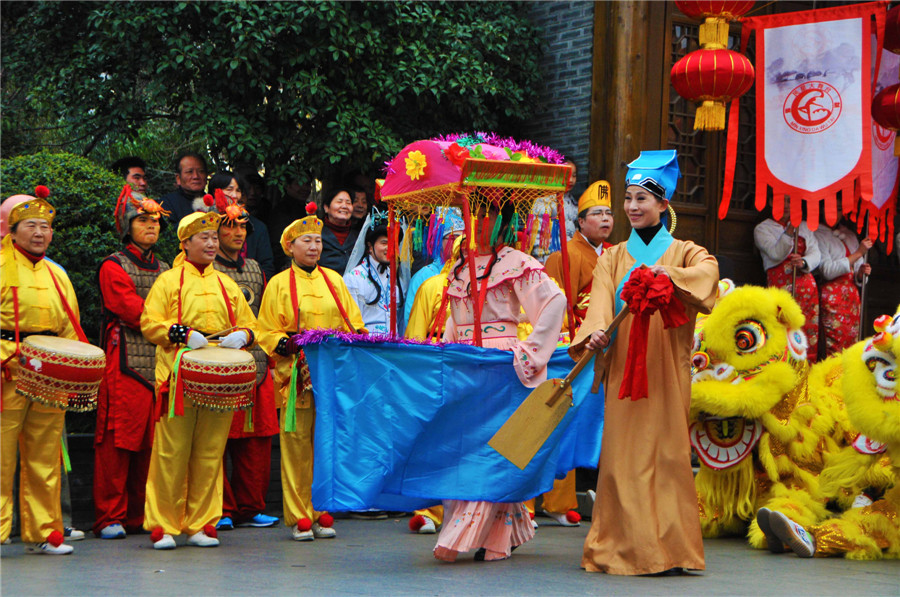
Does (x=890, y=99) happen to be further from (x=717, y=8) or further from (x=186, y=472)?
(x=186, y=472)

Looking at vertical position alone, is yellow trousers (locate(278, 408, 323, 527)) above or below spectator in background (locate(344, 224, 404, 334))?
below

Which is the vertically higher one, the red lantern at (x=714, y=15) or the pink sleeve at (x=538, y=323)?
the red lantern at (x=714, y=15)

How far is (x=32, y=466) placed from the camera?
605 centimetres

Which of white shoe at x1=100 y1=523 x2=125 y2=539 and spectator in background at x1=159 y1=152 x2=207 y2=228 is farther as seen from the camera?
spectator in background at x1=159 y1=152 x2=207 y2=228

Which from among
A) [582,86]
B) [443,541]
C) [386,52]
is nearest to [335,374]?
[443,541]

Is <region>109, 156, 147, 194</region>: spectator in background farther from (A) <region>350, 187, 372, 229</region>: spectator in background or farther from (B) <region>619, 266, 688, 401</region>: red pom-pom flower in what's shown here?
(B) <region>619, 266, 688, 401</region>: red pom-pom flower

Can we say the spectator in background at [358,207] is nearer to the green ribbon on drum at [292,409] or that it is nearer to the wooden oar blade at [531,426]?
the green ribbon on drum at [292,409]

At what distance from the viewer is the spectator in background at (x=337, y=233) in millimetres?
8281

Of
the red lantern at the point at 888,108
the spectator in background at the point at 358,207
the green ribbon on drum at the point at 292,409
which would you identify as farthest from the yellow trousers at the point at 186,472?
the red lantern at the point at 888,108

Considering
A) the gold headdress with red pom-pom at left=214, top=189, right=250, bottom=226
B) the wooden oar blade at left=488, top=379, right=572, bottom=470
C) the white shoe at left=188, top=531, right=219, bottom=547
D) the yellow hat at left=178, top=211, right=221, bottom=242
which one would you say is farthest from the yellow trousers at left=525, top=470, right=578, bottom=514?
the yellow hat at left=178, top=211, right=221, bottom=242

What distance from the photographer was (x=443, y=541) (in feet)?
18.3

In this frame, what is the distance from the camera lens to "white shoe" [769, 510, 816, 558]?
591 cm

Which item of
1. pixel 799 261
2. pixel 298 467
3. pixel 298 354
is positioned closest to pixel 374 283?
pixel 298 354

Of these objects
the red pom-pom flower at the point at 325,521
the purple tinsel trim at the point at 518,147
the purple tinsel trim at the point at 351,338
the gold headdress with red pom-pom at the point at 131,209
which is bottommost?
the red pom-pom flower at the point at 325,521
